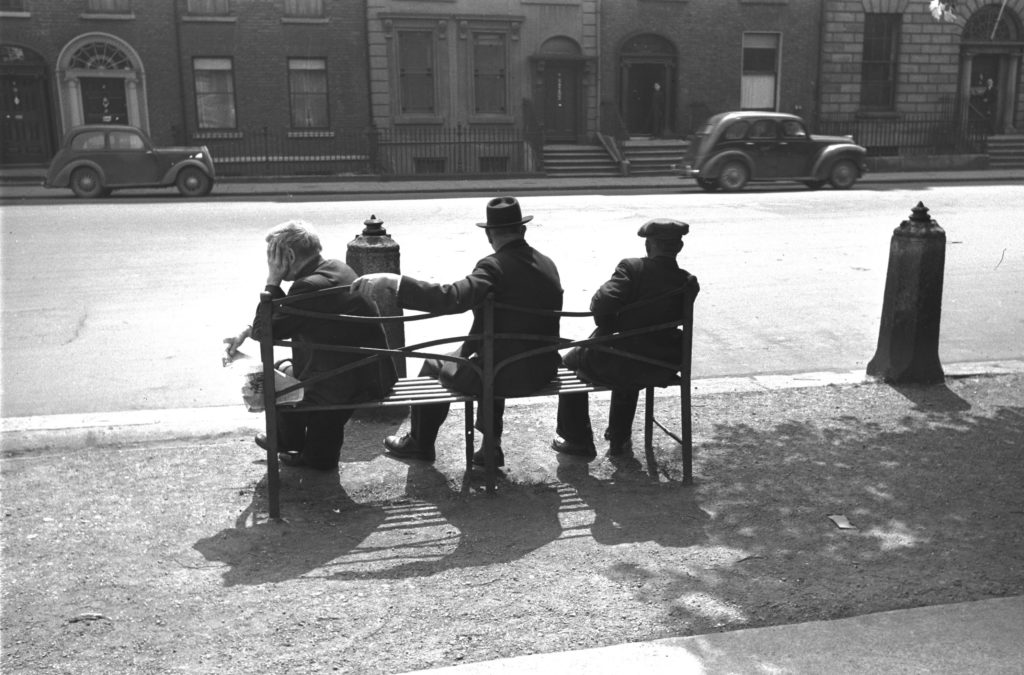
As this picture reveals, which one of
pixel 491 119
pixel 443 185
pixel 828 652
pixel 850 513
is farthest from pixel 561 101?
pixel 828 652

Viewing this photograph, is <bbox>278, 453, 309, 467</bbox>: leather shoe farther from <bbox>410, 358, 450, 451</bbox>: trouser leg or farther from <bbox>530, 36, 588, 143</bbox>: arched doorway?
<bbox>530, 36, 588, 143</bbox>: arched doorway

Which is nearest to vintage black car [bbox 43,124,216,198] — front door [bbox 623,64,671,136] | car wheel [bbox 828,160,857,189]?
front door [bbox 623,64,671,136]

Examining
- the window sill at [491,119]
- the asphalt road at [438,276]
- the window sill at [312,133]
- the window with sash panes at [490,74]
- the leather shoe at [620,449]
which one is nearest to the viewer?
the leather shoe at [620,449]

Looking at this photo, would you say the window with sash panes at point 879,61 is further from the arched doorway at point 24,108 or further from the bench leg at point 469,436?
the bench leg at point 469,436

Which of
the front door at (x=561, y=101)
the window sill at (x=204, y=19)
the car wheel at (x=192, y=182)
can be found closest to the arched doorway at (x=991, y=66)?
the front door at (x=561, y=101)

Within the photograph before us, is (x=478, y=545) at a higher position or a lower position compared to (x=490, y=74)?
lower

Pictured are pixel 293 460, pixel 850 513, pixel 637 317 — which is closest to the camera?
pixel 850 513

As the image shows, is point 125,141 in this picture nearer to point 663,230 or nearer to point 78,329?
point 78,329

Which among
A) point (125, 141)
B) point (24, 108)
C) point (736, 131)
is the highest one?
point (24, 108)

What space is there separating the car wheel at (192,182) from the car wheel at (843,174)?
1442cm

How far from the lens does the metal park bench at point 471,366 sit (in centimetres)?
470

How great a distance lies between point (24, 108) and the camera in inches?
1070

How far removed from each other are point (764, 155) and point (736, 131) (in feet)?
→ 2.84

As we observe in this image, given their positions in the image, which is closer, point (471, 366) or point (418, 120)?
point (471, 366)
